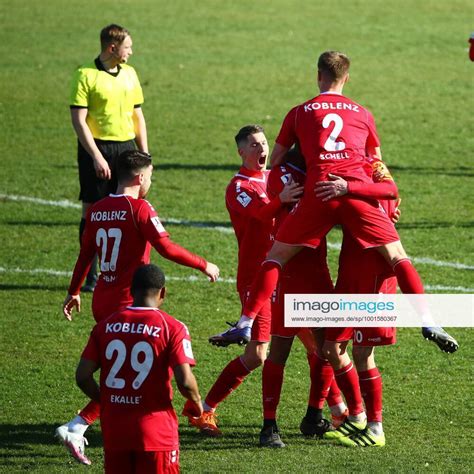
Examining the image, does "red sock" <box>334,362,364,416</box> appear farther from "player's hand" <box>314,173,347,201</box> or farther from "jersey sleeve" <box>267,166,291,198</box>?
"jersey sleeve" <box>267,166,291,198</box>

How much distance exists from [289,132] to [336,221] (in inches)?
28.9

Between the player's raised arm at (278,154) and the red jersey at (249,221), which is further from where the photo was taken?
the red jersey at (249,221)

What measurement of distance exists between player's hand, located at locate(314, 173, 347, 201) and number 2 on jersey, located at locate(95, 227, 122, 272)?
1427 mm

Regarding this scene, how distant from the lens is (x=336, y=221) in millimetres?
8547

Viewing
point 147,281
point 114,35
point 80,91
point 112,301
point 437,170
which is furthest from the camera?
point 437,170

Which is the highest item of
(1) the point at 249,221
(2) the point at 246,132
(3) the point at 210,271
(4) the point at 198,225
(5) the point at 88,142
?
(2) the point at 246,132

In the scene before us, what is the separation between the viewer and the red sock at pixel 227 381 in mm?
9016

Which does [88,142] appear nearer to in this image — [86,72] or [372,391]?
[86,72]

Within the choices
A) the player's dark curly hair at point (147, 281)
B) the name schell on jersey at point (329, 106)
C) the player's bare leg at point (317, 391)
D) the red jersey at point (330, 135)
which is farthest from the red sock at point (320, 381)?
the player's dark curly hair at point (147, 281)

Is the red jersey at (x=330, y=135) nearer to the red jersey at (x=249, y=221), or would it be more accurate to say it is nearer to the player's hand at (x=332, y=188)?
the player's hand at (x=332, y=188)

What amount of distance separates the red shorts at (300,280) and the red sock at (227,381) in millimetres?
476

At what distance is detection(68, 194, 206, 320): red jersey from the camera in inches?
318

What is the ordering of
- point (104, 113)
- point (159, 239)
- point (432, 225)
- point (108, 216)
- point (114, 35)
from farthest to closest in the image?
point (432, 225) < point (104, 113) < point (114, 35) < point (108, 216) < point (159, 239)

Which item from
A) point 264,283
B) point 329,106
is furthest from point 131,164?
point 329,106
